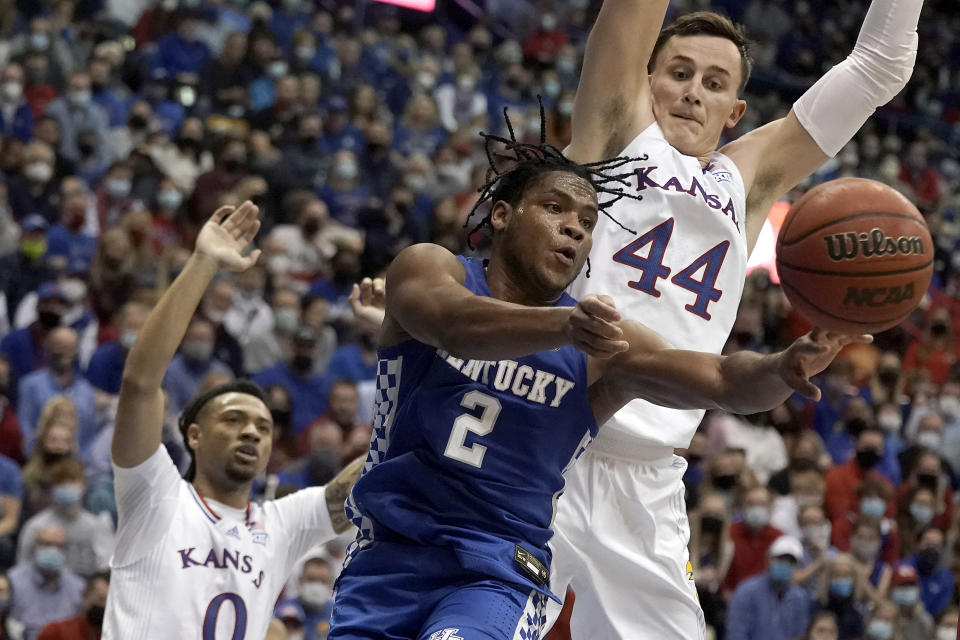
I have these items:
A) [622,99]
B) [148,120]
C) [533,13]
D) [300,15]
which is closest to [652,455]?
[622,99]

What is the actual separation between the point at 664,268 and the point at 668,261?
3cm

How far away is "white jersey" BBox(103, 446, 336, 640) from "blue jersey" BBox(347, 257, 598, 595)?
1456 mm

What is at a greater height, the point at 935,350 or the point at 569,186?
the point at 569,186

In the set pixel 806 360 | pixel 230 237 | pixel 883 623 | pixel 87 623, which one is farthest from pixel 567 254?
pixel 883 623

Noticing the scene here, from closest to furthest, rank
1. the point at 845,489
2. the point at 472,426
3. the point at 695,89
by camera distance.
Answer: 1. the point at 472,426
2. the point at 695,89
3. the point at 845,489

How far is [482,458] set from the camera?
136 inches

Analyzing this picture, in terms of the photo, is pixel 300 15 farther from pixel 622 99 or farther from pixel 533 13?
pixel 622 99

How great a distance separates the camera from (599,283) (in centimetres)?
417

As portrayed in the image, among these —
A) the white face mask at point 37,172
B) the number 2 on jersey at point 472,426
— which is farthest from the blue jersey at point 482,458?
the white face mask at point 37,172

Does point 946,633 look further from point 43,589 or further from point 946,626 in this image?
point 43,589

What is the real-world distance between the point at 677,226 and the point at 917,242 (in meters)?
0.96

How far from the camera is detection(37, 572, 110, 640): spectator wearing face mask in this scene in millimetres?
6789

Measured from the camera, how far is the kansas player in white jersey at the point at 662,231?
4070mm

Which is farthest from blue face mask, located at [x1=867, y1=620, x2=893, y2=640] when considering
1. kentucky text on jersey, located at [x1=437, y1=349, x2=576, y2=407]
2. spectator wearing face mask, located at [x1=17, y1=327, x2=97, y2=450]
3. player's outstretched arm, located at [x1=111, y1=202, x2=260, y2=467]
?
kentucky text on jersey, located at [x1=437, y1=349, x2=576, y2=407]
